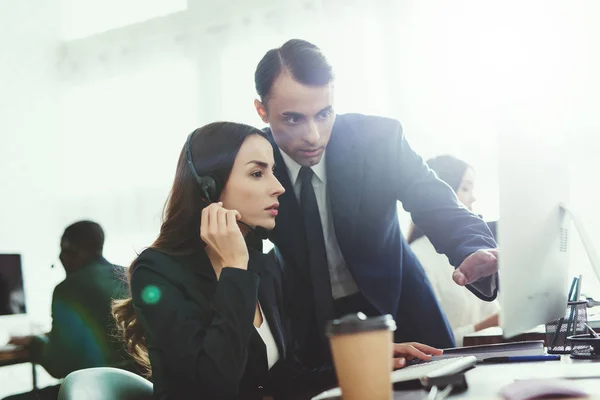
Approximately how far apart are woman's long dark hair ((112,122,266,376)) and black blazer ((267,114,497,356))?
1.01 ft

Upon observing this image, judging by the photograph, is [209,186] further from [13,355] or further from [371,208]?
[13,355]

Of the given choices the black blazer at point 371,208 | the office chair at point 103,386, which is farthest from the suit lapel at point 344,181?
the office chair at point 103,386

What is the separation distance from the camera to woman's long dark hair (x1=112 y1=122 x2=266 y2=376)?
1.46 metres

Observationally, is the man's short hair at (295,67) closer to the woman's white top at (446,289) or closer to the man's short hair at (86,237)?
the woman's white top at (446,289)

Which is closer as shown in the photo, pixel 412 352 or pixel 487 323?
pixel 412 352

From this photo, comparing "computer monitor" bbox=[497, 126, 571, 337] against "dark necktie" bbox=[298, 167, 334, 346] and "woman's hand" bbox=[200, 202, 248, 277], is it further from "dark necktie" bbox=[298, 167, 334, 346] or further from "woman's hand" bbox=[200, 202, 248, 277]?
"dark necktie" bbox=[298, 167, 334, 346]

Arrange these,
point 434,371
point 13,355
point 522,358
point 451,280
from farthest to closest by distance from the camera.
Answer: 1. point 13,355
2. point 451,280
3. point 522,358
4. point 434,371

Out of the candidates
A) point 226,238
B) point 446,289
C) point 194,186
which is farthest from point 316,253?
point 446,289

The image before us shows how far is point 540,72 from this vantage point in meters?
1.08

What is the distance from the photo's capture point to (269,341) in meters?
1.41

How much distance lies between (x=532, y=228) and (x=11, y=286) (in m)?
3.28

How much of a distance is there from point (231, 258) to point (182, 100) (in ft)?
10.9

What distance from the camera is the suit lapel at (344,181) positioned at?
175cm

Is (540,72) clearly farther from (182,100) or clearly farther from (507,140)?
(182,100)
